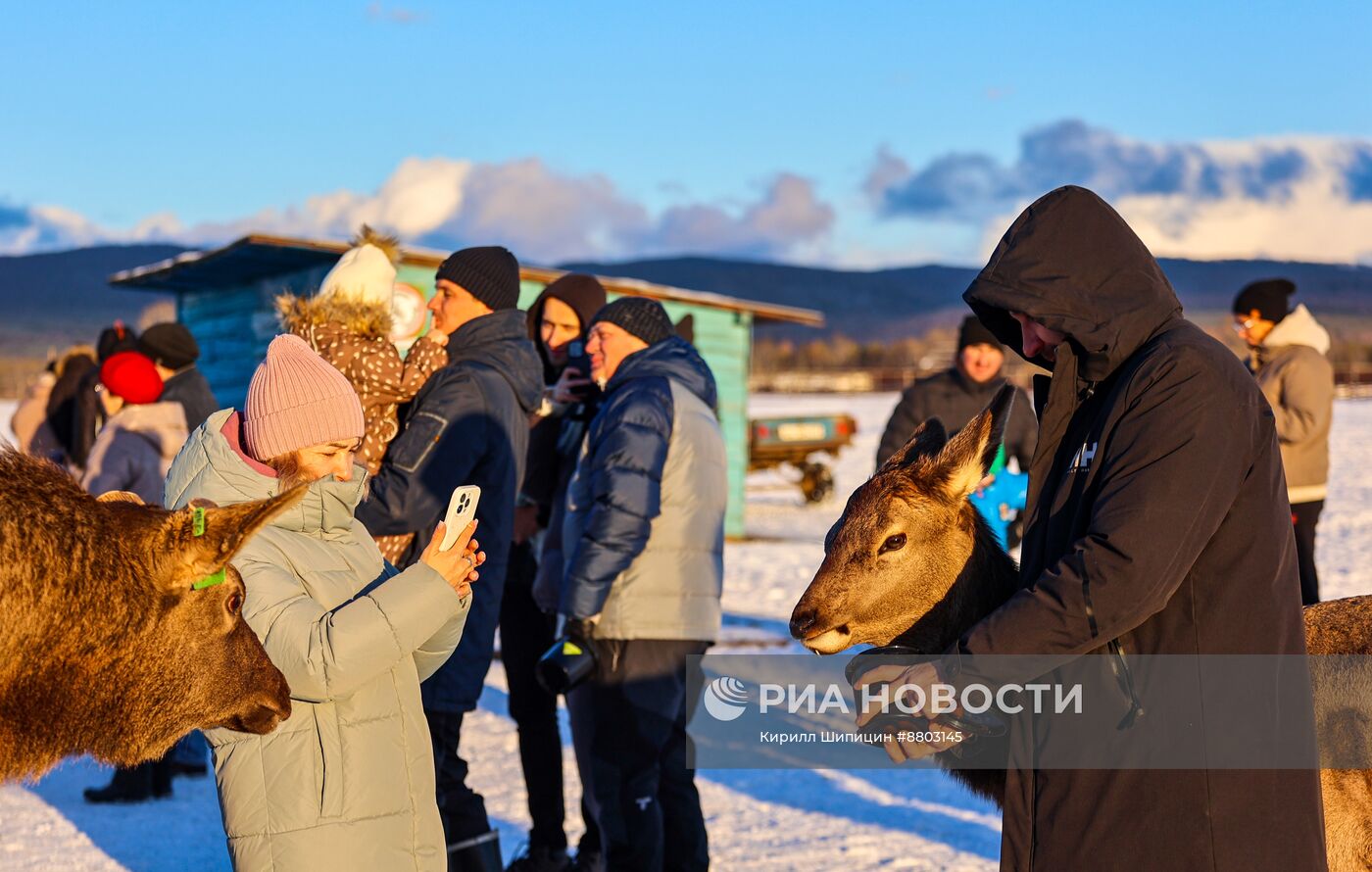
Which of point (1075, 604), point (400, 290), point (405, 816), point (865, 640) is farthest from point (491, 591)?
point (400, 290)

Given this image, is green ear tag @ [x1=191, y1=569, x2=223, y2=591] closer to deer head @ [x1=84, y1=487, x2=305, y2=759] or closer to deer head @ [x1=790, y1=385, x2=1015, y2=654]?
deer head @ [x1=84, y1=487, x2=305, y2=759]

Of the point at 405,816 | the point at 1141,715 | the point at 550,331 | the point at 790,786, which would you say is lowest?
the point at 790,786

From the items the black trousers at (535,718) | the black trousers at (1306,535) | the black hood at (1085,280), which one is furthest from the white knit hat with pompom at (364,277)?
the black trousers at (1306,535)

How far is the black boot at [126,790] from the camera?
23.0ft

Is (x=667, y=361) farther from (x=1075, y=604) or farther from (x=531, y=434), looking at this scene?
(x=1075, y=604)

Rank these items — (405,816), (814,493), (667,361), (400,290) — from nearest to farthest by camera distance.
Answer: (405,816)
(667,361)
(400,290)
(814,493)

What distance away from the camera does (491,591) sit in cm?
493

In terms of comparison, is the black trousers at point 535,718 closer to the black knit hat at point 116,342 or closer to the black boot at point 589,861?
the black boot at point 589,861

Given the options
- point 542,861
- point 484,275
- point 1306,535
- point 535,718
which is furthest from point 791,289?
point 484,275

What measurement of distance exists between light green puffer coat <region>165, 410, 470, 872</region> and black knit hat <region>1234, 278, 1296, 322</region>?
613 centimetres

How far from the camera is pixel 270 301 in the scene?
52.0ft

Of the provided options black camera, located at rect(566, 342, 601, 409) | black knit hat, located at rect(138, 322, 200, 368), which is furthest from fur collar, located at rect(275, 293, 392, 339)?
black knit hat, located at rect(138, 322, 200, 368)

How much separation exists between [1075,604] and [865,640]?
0.90m

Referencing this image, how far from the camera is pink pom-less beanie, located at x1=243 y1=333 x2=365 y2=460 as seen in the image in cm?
336
